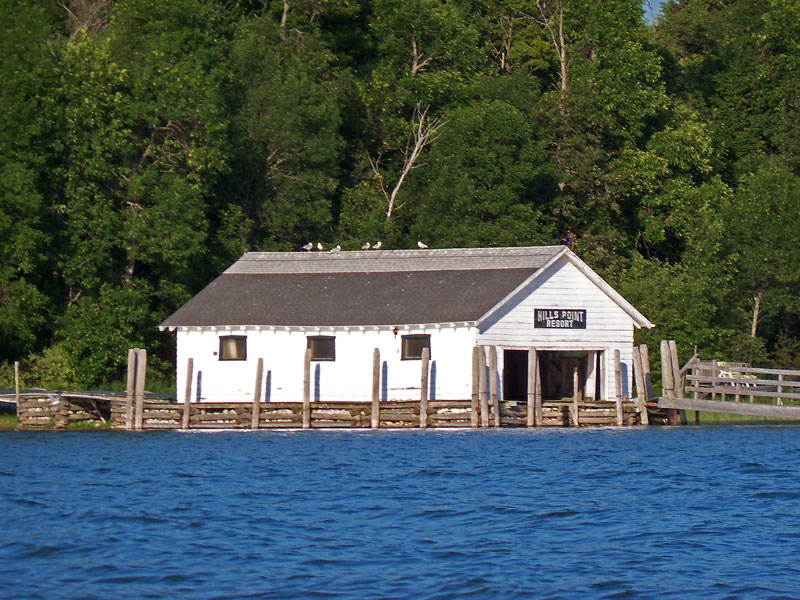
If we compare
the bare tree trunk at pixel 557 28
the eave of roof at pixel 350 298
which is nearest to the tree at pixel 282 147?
the bare tree trunk at pixel 557 28

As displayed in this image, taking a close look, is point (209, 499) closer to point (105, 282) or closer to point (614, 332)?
point (614, 332)

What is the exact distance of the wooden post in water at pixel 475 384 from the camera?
4034 cm

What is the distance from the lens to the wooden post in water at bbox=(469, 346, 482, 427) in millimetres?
40344

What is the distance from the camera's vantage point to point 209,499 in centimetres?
2594

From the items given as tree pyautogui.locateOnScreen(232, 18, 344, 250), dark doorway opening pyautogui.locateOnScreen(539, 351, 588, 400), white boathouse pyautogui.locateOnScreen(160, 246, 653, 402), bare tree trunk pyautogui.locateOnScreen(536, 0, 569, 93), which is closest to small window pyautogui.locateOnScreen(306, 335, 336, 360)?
white boathouse pyautogui.locateOnScreen(160, 246, 653, 402)

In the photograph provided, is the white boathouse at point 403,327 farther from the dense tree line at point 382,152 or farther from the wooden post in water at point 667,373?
the dense tree line at point 382,152

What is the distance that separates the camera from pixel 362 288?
45.1 meters

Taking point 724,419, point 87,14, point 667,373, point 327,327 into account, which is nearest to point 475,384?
point 327,327

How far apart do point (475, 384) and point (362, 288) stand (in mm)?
6515

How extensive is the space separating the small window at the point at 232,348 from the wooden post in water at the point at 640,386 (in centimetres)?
1247

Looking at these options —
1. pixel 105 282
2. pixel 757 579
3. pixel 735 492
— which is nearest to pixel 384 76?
pixel 105 282

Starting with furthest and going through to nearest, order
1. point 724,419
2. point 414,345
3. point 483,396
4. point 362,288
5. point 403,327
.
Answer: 1. point 724,419
2. point 362,288
3. point 414,345
4. point 403,327
5. point 483,396

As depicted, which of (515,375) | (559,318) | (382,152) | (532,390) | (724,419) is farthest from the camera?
(382,152)

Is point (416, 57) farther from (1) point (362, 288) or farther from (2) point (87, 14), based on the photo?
(1) point (362, 288)
